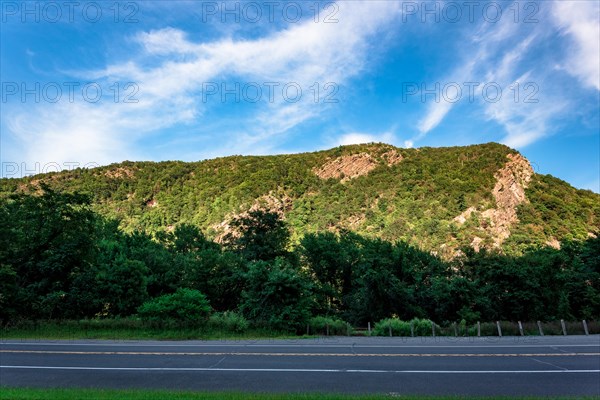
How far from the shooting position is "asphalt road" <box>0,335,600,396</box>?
30.4 feet

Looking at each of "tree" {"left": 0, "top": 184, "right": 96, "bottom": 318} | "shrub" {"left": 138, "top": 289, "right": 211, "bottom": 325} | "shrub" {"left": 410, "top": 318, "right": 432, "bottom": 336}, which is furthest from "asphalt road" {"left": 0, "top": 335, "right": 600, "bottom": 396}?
"tree" {"left": 0, "top": 184, "right": 96, "bottom": 318}

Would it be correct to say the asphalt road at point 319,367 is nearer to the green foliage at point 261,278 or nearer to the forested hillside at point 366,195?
the green foliage at point 261,278

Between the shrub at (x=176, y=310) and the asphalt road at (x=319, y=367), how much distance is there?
4.09m

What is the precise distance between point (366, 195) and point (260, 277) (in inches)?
2884

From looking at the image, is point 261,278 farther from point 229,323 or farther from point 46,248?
point 46,248

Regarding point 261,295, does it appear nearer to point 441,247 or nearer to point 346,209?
point 441,247

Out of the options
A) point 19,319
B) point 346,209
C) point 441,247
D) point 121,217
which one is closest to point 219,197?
point 121,217

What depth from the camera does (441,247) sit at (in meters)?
65.9

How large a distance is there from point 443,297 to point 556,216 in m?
58.8

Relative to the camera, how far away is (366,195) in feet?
309

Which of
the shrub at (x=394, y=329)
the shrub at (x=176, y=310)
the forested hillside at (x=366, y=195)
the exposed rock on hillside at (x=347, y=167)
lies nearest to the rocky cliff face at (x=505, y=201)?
the forested hillside at (x=366, y=195)

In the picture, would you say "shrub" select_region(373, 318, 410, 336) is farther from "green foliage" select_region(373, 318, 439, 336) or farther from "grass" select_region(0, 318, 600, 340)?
"grass" select_region(0, 318, 600, 340)

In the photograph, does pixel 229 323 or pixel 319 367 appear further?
pixel 229 323

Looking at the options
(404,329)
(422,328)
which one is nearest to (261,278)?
(404,329)
